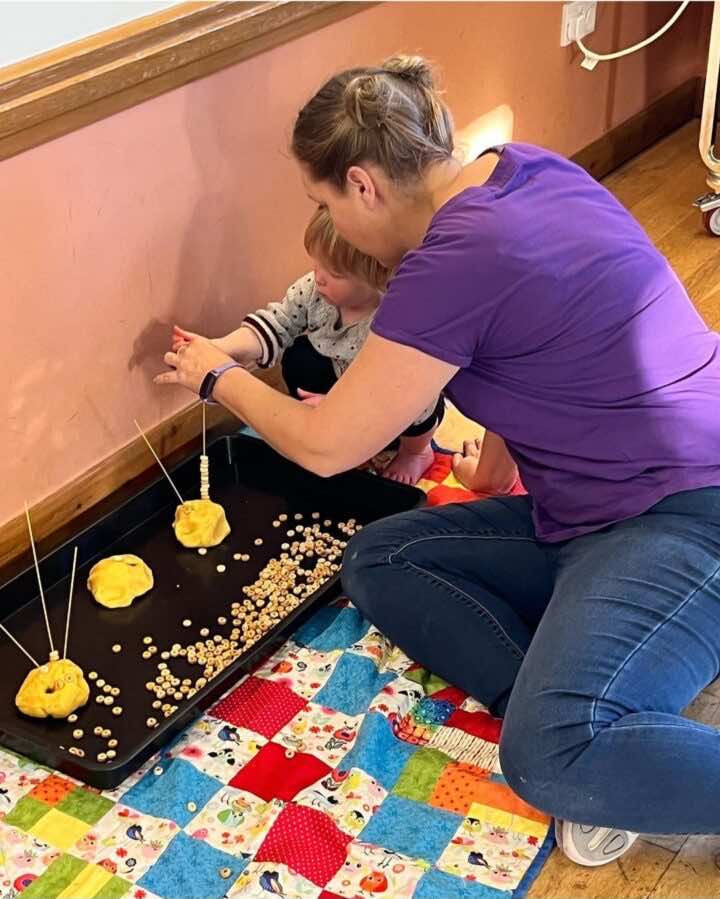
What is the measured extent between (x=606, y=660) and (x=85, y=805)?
0.61 meters

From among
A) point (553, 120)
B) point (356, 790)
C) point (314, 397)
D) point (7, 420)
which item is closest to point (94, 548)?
point (7, 420)

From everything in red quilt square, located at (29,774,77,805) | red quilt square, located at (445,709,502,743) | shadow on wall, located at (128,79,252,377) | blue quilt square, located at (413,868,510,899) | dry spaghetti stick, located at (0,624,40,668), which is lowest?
red quilt square, located at (445,709,502,743)

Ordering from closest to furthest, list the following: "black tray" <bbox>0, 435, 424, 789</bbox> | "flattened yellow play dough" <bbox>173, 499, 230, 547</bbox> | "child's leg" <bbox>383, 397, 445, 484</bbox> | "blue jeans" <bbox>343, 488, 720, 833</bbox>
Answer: "blue jeans" <bbox>343, 488, 720, 833</bbox> → "black tray" <bbox>0, 435, 424, 789</bbox> → "flattened yellow play dough" <bbox>173, 499, 230, 547</bbox> → "child's leg" <bbox>383, 397, 445, 484</bbox>

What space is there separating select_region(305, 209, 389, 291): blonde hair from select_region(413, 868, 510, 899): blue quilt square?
0.81 m

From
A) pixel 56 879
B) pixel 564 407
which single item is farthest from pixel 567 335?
pixel 56 879

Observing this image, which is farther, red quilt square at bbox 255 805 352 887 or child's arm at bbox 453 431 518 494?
child's arm at bbox 453 431 518 494

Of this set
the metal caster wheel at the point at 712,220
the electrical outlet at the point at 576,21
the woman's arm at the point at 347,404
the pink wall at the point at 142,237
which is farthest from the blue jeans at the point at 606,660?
the electrical outlet at the point at 576,21

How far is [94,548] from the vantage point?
6.09ft

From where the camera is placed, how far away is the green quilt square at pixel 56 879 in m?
1.36

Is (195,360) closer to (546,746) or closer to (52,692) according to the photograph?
(52,692)

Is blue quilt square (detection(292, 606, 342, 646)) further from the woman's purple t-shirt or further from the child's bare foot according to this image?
the woman's purple t-shirt

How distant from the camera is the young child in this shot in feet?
5.93

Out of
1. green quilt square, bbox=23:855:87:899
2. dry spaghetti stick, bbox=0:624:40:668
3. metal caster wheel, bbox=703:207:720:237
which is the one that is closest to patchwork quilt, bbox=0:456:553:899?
green quilt square, bbox=23:855:87:899

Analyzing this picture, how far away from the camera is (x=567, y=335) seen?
138 centimetres
